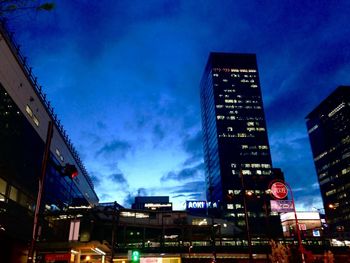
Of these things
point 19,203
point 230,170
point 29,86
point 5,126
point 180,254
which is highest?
point 230,170

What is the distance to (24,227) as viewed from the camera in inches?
1585

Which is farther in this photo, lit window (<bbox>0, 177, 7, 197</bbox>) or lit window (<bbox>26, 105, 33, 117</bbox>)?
lit window (<bbox>26, 105, 33, 117</bbox>)

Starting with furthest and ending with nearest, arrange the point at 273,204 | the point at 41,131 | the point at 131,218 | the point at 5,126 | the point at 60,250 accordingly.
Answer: the point at 131,218
the point at 41,131
the point at 5,126
the point at 60,250
the point at 273,204

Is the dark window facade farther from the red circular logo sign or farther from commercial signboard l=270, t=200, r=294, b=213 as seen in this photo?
commercial signboard l=270, t=200, r=294, b=213

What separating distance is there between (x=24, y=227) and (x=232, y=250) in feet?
141

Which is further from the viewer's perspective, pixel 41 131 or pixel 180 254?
pixel 180 254

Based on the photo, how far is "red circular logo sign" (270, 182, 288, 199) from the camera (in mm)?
25203

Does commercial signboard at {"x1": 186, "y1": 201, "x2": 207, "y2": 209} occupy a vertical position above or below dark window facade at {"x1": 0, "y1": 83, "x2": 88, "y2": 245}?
above

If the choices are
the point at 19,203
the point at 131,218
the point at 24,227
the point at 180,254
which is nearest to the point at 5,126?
the point at 19,203

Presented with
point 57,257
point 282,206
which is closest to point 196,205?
point 57,257

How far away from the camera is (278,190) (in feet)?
83.6

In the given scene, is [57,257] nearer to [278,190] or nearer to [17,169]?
[17,169]

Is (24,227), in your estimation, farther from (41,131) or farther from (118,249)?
(118,249)

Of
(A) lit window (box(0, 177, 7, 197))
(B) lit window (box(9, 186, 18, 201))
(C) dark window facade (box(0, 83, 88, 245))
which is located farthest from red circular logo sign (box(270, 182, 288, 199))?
(B) lit window (box(9, 186, 18, 201))
